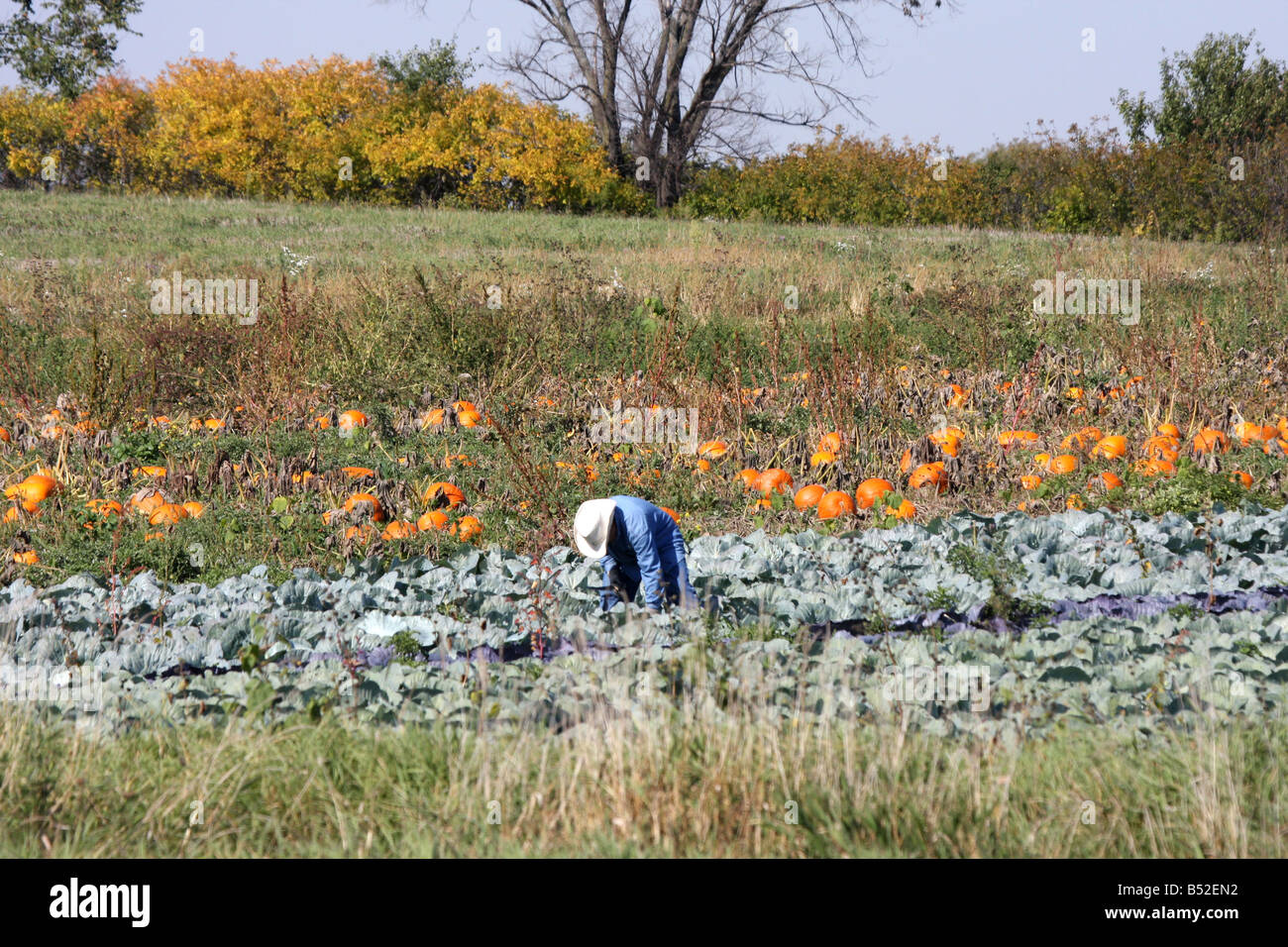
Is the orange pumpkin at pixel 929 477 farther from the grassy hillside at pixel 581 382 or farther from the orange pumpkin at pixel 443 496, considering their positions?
the orange pumpkin at pixel 443 496

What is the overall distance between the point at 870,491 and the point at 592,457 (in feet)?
5.75

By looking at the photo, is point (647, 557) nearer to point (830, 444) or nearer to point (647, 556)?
point (647, 556)

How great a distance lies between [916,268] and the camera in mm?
12547

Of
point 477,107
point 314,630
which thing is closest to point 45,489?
point 314,630

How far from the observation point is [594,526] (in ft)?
13.0

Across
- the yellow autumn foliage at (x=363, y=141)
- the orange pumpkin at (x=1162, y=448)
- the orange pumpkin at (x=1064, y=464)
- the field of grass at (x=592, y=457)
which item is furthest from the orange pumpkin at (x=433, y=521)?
the yellow autumn foliage at (x=363, y=141)

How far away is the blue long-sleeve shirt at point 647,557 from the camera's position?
13.1ft

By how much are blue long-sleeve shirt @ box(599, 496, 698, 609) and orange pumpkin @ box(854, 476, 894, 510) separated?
161 cm

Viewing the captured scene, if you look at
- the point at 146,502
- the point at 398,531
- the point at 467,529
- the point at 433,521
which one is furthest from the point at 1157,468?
the point at 146,502

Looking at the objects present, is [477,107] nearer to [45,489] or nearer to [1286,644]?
[45,489]

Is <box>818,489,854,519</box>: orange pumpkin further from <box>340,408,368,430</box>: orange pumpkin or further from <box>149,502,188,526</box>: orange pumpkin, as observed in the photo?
<box>149,502,188,526</box>: orange pumpkin

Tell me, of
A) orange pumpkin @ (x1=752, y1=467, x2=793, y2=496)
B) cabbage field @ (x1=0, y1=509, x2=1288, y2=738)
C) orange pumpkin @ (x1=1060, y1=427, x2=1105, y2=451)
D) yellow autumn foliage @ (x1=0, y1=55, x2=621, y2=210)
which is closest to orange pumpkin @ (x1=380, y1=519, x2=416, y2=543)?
cabbage field @ (x1=0, y1=509, x2=1288, y2=738)

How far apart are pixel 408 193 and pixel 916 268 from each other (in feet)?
53.3

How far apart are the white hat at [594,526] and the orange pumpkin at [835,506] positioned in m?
1.69
